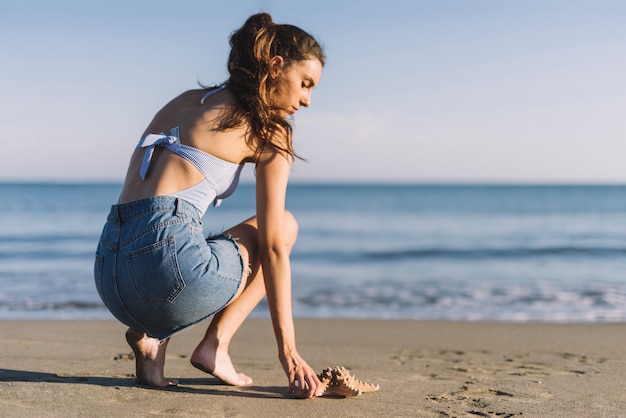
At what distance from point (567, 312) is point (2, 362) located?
5100mm

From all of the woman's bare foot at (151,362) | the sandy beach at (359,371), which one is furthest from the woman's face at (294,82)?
the sandy beach at (359,371)

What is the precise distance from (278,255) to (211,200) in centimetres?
34

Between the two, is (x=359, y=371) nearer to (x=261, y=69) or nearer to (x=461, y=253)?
(x=261, y=69)

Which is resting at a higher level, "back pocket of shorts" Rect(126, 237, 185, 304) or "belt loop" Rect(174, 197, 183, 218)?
"belt loop" Rect(174, 197, 183, 218)

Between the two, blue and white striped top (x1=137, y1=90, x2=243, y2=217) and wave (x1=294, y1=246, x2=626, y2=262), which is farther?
wave (x1=294, y1=246, x2=626, y2=262)

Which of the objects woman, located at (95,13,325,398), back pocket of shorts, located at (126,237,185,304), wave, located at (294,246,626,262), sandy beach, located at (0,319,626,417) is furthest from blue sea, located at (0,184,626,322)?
back pocket of shorts, located at (126,237,185,304)

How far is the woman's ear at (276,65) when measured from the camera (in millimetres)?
2562

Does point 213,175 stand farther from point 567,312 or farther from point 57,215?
point 57,215

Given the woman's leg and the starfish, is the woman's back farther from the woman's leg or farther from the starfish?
the starfish

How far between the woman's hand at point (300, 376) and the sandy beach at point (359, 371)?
6cm

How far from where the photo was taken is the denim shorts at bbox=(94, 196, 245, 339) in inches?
90.3

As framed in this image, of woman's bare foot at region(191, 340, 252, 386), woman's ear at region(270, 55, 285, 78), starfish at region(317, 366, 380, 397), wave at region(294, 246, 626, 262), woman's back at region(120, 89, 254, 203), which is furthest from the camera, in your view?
wave at region(294, 246, 626, 262)

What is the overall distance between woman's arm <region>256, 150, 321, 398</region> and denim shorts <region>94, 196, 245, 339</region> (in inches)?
7.8

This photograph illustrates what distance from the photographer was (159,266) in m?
2.28
